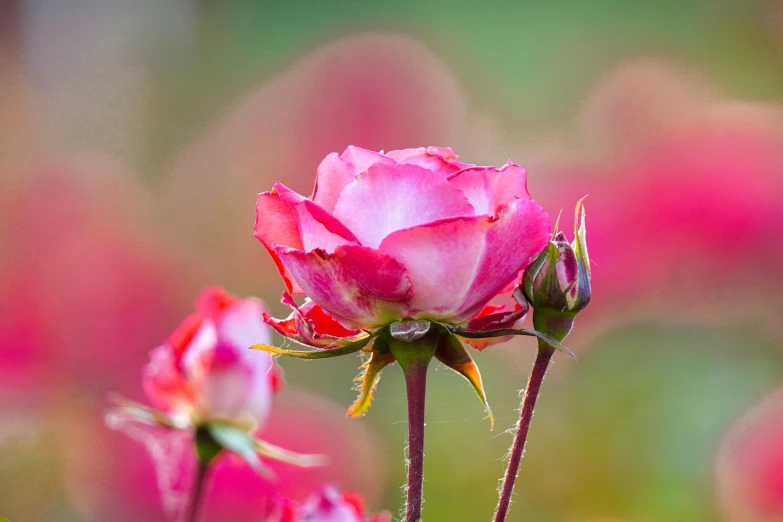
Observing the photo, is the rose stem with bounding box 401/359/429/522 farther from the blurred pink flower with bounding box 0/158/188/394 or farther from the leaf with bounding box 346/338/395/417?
the blurred pink flower with bounding box 0/158/188/394

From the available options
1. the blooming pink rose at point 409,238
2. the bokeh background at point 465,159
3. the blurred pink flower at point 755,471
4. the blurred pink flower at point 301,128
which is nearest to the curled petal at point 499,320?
the blooming pink rose at point 409,238

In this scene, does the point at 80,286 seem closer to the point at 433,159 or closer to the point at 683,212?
the point at 683,212

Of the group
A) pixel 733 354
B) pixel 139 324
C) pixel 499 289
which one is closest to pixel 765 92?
pixel 733 354

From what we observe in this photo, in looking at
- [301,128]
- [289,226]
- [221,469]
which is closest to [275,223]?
[289,226]

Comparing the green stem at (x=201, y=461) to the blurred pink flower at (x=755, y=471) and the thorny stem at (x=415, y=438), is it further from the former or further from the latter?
the blurred pink flower at (x=755, y=471)

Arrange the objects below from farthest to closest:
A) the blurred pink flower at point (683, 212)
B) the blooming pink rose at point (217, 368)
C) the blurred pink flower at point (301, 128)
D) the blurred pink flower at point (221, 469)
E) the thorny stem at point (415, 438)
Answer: the blurred pink flower at point (301, 128), the blurred pink flower at point (683, 212), the blurred pink flower at point (221, 469), the blooming pink rose at point (217, 368), the thorny stem at point (415, 438)

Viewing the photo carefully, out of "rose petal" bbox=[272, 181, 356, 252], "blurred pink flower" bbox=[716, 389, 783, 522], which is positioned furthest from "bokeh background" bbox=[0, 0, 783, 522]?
"rose petal" bbox=[272, 181, 356, 252]

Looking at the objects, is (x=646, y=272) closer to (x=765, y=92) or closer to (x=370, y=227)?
(x=765, y=92)
